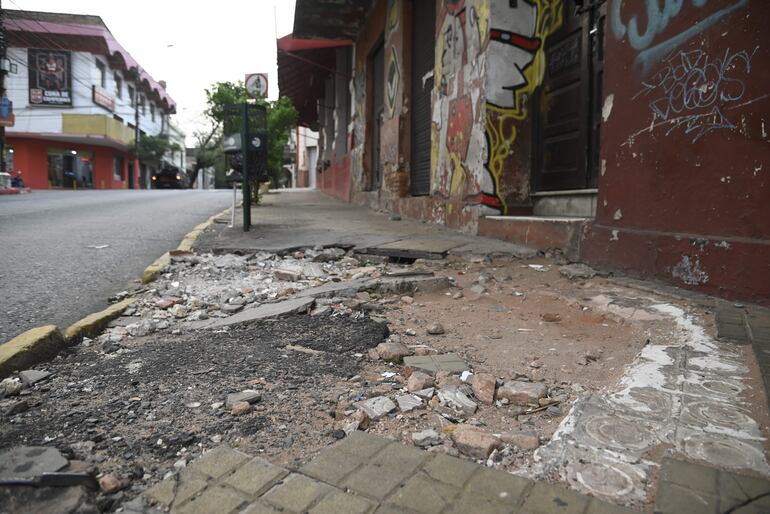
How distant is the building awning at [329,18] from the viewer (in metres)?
10.3

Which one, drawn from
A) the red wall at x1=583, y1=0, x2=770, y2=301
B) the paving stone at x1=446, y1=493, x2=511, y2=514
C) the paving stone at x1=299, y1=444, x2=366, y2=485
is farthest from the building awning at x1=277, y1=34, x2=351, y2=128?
the paving stone at x1=446, y1=493, x2=511, y2=514

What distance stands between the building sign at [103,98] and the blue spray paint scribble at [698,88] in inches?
1286

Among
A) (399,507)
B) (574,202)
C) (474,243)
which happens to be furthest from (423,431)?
(574,202)

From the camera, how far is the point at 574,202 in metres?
4.65

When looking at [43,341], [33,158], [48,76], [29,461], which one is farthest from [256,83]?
[33,158]

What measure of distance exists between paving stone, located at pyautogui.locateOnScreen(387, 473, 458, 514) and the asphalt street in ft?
7.35

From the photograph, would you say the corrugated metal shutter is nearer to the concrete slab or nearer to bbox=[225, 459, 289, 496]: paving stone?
the concrete slab

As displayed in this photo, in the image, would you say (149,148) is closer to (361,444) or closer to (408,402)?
(408,402)

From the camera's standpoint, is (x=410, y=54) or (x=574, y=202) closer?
(x=574, y=202)

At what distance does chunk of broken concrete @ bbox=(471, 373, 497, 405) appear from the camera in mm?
1760

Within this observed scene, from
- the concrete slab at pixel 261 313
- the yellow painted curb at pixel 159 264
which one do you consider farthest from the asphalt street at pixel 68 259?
the concrete slab at pixel 261 313

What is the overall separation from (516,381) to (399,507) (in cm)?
83

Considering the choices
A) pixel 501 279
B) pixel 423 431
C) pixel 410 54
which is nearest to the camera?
pixel 423 431

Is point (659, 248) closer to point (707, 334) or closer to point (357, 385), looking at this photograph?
point (707, 334)
